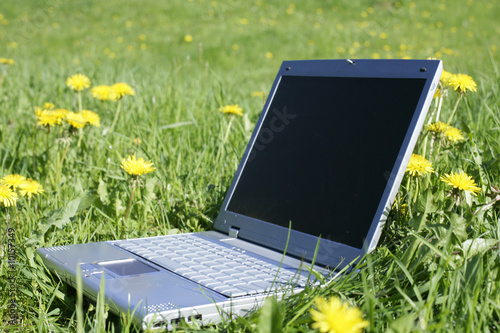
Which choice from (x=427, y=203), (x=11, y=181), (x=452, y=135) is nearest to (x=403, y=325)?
(x=427, y=203)

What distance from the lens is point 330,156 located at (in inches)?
57.4

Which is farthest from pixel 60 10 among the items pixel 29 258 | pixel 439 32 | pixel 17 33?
pixel 29 258

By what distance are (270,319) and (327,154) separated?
66cm

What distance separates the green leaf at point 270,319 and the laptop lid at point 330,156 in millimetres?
414

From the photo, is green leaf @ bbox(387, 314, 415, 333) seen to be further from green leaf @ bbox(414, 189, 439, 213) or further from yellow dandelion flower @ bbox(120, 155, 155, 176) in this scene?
yellow dandelion flower @ bbox(120, 155, 155, 176)

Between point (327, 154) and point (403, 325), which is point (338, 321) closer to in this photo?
point (403, 325)

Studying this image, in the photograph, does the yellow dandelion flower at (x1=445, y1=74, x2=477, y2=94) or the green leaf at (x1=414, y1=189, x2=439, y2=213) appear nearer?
the green leaf at (x1=414, y1=189, x2=439, y2=213)

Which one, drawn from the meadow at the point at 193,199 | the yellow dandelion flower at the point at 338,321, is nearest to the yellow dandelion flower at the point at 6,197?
the meadow at the point at 193,199

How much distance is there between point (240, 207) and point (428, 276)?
0.66 m

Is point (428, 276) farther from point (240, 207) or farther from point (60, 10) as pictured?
point (60, 10)

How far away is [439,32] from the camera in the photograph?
912 centimetres

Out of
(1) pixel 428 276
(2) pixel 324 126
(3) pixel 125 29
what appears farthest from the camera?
(3) pixel 125 29

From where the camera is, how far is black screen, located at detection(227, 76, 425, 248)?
4.34ft

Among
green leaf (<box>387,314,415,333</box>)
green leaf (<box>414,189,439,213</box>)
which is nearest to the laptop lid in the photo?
green leaf (<box>414,189,439,213</box>)
